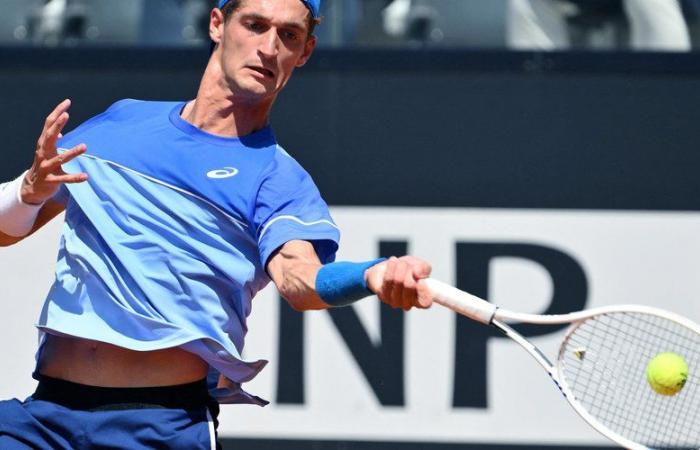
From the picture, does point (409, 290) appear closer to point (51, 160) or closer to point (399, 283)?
point (399, 283)

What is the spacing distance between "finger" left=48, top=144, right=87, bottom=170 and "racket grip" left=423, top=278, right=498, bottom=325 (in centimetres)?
76

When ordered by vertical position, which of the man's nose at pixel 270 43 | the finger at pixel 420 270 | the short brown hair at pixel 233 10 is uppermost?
the short brown hair at pixel 233 10

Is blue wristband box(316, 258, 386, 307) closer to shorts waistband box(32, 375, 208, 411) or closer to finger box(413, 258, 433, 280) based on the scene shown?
finger box(413, 258, 433, 280)

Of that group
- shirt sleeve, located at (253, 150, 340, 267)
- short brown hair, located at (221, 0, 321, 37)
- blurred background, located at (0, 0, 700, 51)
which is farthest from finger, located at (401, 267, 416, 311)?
blurred background, located at (0, 0, 700, 51)

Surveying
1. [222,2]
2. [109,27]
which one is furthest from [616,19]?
[222,2]

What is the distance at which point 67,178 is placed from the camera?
8.74 ft

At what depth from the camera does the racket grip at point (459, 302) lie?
2.50m

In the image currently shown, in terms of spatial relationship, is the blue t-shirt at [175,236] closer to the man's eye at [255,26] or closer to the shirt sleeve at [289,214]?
the shirt sleeve at [289,214]

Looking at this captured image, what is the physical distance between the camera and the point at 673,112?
4.75 meters

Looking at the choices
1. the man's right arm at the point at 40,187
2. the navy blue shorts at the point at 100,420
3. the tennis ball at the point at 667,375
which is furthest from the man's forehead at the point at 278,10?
the tennis ball at the point at 667,375

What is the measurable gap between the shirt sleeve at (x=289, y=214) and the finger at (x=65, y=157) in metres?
0.38

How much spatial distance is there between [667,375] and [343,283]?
76 centimetres

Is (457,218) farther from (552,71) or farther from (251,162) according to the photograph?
(251,162)

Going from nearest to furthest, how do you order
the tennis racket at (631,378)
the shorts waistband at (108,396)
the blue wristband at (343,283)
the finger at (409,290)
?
the finger at (409,290), the blue wristband at (343,283), the shorts waistband at (108,396), the tennis racket at (631,378)
